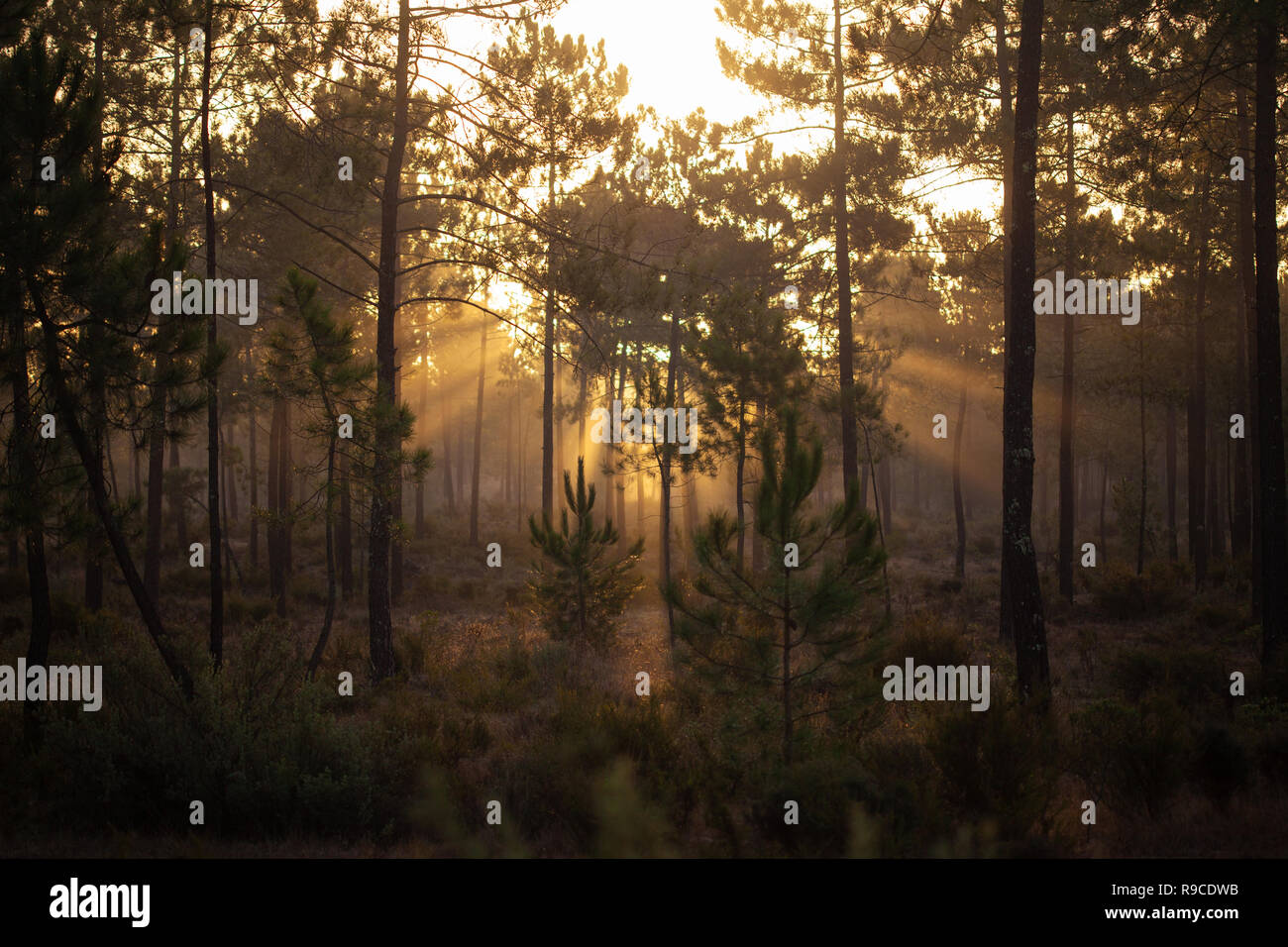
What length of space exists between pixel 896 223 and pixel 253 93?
13.4 m

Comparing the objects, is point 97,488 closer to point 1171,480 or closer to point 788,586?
point 788,586

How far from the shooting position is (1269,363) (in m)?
10.2

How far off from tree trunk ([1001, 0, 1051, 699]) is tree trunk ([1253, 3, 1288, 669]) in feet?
11.7

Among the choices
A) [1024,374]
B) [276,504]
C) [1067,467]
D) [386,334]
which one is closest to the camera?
[1024,374]

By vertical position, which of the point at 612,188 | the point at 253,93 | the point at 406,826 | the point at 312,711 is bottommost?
the point at 406,826

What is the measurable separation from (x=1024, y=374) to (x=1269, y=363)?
403 cm

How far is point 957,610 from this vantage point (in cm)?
1788

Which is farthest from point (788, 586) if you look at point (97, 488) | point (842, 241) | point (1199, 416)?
point (1199, 416)

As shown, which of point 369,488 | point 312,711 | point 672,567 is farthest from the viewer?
point 672,567

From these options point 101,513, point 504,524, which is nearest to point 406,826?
point 101,513

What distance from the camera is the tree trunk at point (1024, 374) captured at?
346 inches

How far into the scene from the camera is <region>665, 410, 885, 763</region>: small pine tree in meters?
6.81
